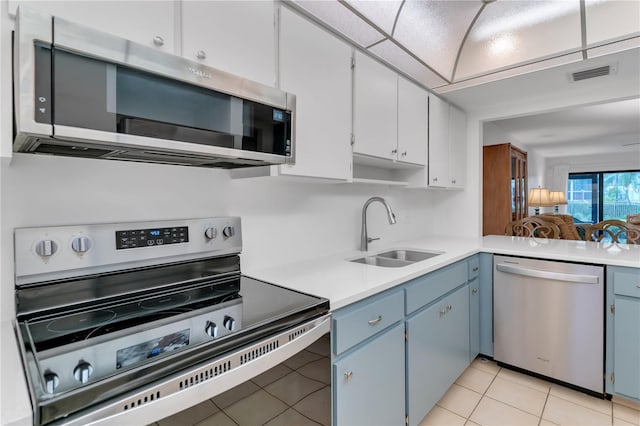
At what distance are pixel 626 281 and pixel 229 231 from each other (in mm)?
2236

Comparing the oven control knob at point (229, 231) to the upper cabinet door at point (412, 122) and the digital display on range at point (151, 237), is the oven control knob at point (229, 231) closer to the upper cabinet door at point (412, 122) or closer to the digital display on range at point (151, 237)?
the digital display on range at point (151, 237)

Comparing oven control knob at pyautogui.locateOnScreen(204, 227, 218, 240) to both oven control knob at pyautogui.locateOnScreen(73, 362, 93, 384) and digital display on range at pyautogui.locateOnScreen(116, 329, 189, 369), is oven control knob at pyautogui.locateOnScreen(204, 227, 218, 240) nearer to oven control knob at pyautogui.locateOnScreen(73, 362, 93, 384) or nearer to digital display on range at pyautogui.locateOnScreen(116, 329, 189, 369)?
digital display on range at pyautogui.locateOnScreen(116, 329, 189, 369)

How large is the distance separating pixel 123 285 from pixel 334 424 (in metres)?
0.89

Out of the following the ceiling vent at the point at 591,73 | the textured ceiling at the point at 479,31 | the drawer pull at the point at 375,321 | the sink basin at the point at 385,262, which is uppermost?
the textured ceiling at the point at 479,31

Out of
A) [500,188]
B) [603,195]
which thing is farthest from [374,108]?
[603,195]

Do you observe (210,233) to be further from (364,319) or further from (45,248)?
(364,319)

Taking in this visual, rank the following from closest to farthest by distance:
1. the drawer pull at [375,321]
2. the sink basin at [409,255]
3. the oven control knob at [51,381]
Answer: the oven control knob at [51,381]
the drawer pull at [375,321]
the sink basin at [409,255]

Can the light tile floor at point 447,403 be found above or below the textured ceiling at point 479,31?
below

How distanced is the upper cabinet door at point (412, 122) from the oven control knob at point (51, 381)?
1916 mm

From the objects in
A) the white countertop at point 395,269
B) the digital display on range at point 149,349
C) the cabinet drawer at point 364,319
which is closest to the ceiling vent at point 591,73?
the white countertop at point 395,269

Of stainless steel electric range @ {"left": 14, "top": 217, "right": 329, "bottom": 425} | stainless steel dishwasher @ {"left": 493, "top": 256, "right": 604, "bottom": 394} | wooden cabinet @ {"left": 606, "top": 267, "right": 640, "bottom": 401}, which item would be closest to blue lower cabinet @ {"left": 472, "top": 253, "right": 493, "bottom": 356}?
stainless steel dishwasher @ {"left": 493, "top": 256, "right": 604, "bottom": 394}

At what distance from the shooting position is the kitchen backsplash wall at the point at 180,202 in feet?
3.28

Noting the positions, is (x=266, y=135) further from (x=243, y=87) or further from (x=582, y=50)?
(x=582, y=50)

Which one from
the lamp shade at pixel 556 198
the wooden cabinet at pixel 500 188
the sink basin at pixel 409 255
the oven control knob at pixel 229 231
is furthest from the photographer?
the lamp shade at pixel 556 198
